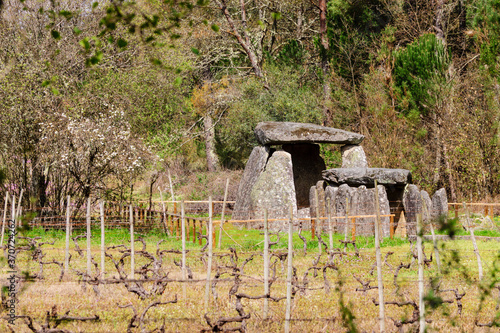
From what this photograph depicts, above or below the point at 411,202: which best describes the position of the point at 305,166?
above

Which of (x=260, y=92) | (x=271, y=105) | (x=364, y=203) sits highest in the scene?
(x=260, y=92)

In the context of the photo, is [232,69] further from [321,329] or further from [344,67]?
[321,329]

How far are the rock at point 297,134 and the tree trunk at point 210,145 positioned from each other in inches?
395

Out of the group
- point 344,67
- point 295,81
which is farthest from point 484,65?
point 295,81

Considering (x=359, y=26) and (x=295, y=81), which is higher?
(x=359, y=26)

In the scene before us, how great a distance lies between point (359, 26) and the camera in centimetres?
2391

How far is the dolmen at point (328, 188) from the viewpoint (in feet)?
51.1

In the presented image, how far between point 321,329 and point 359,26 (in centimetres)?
1878

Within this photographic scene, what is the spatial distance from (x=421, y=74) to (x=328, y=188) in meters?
5.60

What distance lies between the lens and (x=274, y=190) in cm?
1748

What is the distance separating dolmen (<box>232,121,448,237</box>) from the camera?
1556 centimetres

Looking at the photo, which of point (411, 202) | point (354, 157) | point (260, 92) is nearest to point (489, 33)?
point (354, 157)

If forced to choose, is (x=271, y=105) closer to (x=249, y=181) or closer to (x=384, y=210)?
(x=249, y=181)

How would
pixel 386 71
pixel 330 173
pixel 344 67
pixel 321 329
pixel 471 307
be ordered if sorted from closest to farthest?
pixel 321 329, pixel 471 307, pixel 330 173, pixel 386 71, pixel 344 67
